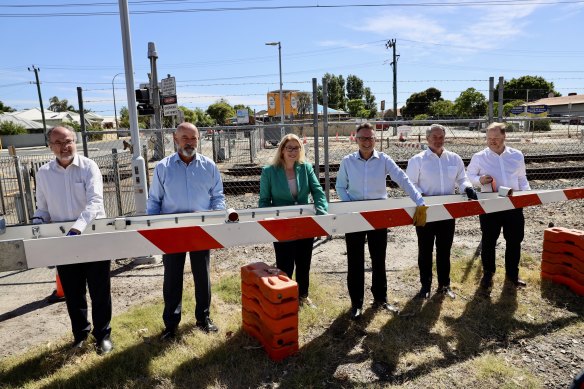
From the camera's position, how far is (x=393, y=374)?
135 inches

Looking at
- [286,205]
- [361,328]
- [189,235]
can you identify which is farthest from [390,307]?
[189,235]

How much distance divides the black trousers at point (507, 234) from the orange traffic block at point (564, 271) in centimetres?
39

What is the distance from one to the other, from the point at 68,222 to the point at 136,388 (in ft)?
4.81

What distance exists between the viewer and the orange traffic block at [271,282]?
3455 mm

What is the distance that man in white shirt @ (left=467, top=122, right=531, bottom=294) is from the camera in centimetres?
480

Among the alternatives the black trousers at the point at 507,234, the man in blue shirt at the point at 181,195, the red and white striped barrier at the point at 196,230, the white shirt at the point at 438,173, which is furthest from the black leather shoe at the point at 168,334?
the black trousers at the point at 507,234

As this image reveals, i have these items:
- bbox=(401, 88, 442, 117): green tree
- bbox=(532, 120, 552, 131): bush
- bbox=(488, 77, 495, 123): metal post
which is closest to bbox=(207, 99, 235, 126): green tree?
bbox=(401, 88, 442, 117): green tree

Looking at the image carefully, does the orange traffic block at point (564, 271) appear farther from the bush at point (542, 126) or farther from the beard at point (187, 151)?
the bush at point (542, 126)

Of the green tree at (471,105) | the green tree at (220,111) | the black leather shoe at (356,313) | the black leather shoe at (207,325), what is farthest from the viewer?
the green tree at (220,111)

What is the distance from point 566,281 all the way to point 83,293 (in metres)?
5.22

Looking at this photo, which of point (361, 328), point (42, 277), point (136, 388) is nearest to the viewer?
point (136, 388)

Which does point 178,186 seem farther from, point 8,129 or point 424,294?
point 8,129

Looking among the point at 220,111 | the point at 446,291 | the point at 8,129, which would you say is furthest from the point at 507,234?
the point at 220,111

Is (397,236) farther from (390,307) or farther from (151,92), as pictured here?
(151,92)
